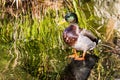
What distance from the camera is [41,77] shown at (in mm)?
2223

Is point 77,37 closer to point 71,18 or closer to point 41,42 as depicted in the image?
point 71,18

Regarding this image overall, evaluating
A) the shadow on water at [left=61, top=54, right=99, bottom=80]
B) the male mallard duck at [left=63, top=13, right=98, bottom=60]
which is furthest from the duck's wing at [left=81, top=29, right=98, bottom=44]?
the shadow on water at [left=61, top=54, right=99, bottom=80]

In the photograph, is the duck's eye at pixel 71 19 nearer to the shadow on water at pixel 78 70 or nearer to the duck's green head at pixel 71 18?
the duck's green head at pixel 71 18

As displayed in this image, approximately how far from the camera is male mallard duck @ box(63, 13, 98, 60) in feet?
6.86

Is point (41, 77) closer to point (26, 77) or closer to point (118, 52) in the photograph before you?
point (26, 77)

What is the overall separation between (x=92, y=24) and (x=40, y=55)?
32 centimetres

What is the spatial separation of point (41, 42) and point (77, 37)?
0.31 meters

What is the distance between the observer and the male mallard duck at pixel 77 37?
209cm

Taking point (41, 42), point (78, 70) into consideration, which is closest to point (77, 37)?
point (78, 70)

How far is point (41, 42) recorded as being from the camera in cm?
233

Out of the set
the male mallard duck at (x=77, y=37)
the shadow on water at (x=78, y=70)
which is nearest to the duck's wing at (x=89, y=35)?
the male mallard duck at (x=77, y=37)

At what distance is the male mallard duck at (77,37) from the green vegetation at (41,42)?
0.14 metres

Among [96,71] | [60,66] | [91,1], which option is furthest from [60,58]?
[91,1]

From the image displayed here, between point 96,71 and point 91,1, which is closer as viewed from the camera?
point 96,71
